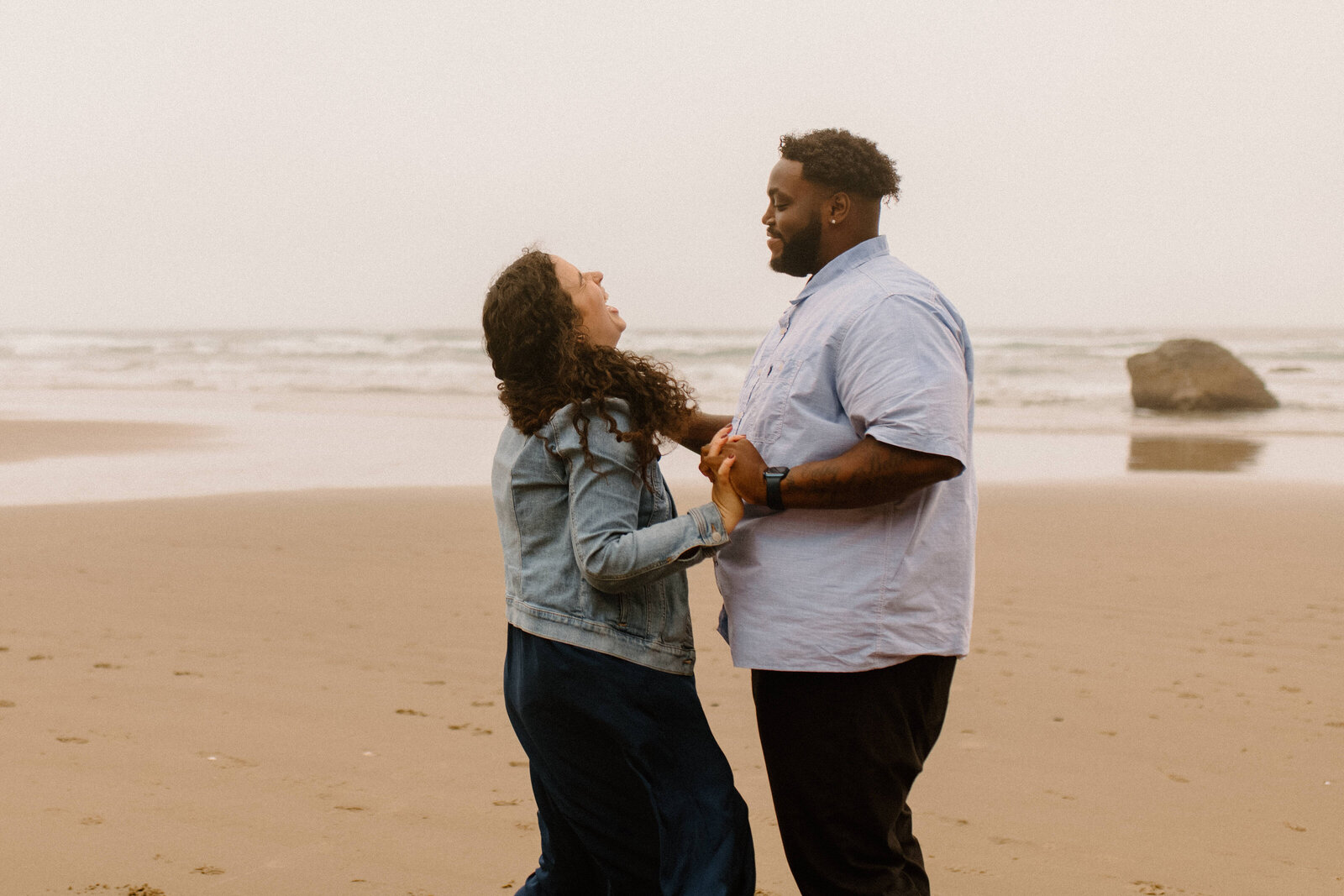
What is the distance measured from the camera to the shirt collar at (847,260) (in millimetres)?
2180

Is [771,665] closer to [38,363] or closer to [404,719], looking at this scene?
[404,719]

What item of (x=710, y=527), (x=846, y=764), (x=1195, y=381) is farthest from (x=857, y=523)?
(x=1195, y=381)

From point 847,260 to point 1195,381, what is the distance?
19.7 metres

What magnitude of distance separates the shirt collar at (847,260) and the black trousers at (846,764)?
0.75 metres

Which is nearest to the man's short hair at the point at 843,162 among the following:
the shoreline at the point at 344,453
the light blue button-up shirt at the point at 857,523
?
the light blue button-up shirt at the point at 857,523

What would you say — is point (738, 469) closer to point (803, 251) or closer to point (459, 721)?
point (803, 251)

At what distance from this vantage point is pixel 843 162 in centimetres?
213

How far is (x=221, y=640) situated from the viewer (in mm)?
5434

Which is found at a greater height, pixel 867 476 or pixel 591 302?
pixel 591 302

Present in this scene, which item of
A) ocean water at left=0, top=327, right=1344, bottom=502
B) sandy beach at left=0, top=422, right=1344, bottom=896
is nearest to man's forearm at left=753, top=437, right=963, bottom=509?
sandy beach at left=0, top=422, right=1344, bottom=896

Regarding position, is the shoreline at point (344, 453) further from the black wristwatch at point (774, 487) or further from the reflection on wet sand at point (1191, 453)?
the black wristwatch at point (774, 487)

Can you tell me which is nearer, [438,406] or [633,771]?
[633,771]

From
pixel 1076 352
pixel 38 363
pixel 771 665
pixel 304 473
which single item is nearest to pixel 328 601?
pixel 771 665

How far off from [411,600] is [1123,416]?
15675 mm
